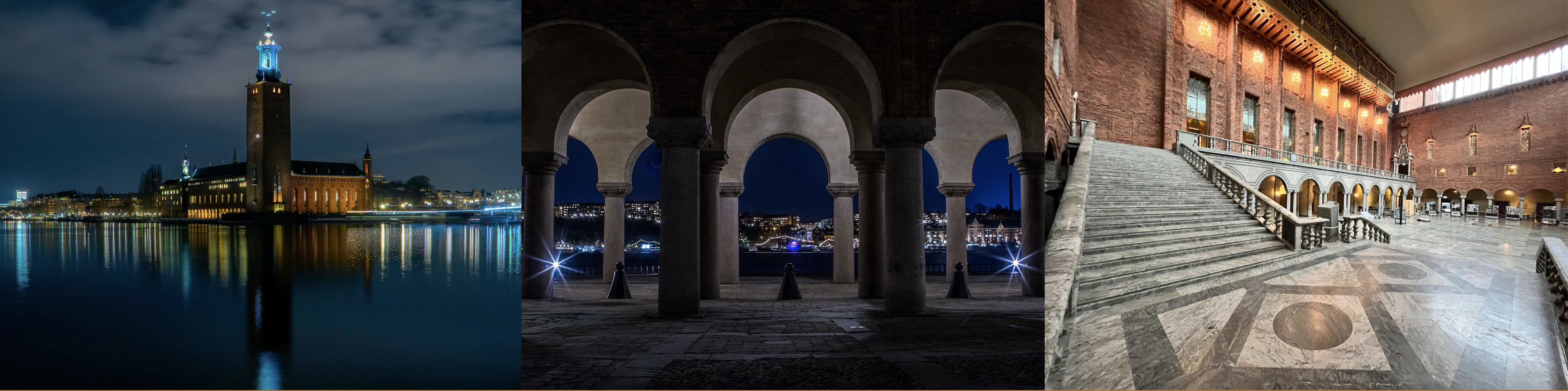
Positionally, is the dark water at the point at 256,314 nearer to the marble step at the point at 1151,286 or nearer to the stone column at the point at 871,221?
the marble step at the point at 1151,286

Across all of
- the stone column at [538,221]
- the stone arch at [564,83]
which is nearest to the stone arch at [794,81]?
the stone arch at [564,83]

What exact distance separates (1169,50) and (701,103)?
4.76 m

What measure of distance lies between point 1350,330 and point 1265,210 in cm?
216

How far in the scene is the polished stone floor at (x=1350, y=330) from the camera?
214 cm

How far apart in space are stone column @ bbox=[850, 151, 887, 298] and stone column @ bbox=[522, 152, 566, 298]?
5354 millimetres

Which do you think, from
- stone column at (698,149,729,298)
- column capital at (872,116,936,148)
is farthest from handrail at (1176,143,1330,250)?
stone column at (698,149,729,298)

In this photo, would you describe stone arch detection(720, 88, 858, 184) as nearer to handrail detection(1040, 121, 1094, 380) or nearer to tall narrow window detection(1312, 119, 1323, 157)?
tall narrow window detection(1312, 119, 1323, 157)

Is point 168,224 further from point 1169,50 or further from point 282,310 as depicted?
point 1169,50

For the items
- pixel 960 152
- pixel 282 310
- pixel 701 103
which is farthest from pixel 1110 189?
pixel 282 310

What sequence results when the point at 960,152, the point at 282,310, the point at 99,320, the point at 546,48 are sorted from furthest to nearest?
the point at 282,310 → the point at 99,320 → the point at 960,152 → the point at 546,48

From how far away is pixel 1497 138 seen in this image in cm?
297

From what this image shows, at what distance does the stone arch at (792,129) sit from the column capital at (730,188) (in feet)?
0.27

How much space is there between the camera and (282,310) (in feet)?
79.2

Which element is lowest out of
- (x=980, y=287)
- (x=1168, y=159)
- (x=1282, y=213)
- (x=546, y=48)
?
(x=980, y=287)
